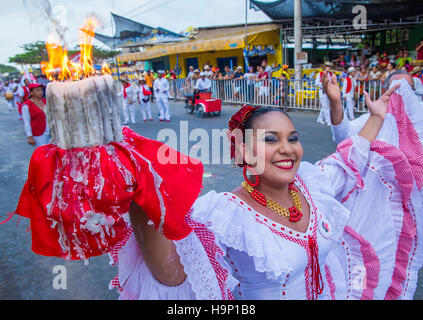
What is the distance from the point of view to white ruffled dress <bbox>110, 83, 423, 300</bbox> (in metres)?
1.22

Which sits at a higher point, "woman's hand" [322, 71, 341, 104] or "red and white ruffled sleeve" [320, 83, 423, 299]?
"woman's hand" [322, 71, 341, 104]

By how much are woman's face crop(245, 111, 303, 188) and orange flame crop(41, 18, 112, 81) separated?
2.82 feet

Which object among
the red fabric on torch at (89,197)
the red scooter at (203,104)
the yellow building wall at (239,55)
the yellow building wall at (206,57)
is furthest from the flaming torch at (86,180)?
Answer: the yellow building wall at (206,57)

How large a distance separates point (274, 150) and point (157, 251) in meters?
0.86

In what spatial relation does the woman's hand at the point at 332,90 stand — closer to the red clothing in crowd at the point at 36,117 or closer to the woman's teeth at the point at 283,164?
the woman's teeth at the point at 283,164

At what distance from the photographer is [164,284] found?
1.12 m

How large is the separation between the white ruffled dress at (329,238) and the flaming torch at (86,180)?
251 mm

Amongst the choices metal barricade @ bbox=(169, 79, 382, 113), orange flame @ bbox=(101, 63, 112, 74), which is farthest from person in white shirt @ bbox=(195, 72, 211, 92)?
orange flame @ bbox=(101, 63, 112, 74)

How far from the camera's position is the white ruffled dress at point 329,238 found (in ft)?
4.00

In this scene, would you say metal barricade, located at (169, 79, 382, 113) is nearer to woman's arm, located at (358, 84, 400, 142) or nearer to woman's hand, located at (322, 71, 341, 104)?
woman's arm, located at (358, 84, 400, 142)

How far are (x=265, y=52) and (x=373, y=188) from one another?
16796mm

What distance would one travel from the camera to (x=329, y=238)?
1786 millimetres
